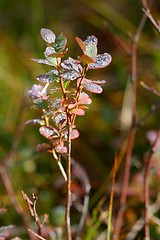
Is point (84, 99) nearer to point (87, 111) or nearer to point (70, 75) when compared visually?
point (70, 75)

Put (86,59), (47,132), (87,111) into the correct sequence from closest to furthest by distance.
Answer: (86,59), (47,132), (87,111)

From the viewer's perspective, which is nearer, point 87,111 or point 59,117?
point 59,117

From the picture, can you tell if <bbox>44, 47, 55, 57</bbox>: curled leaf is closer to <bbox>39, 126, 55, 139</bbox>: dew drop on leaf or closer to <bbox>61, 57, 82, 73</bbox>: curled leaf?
<bbox>61, 57, 82, 73</bbox>: curled leaf

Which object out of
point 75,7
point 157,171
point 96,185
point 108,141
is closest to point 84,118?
point 108,141

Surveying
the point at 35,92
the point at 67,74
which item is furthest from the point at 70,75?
the point at 35,92

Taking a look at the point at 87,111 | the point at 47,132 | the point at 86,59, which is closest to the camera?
the point at 86,59

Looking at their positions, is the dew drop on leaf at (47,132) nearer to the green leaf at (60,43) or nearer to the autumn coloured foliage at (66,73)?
the autumn coloured foliage at (66,73)

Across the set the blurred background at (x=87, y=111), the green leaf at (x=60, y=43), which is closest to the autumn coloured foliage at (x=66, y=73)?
the green leaf at (x=60, y=43)
